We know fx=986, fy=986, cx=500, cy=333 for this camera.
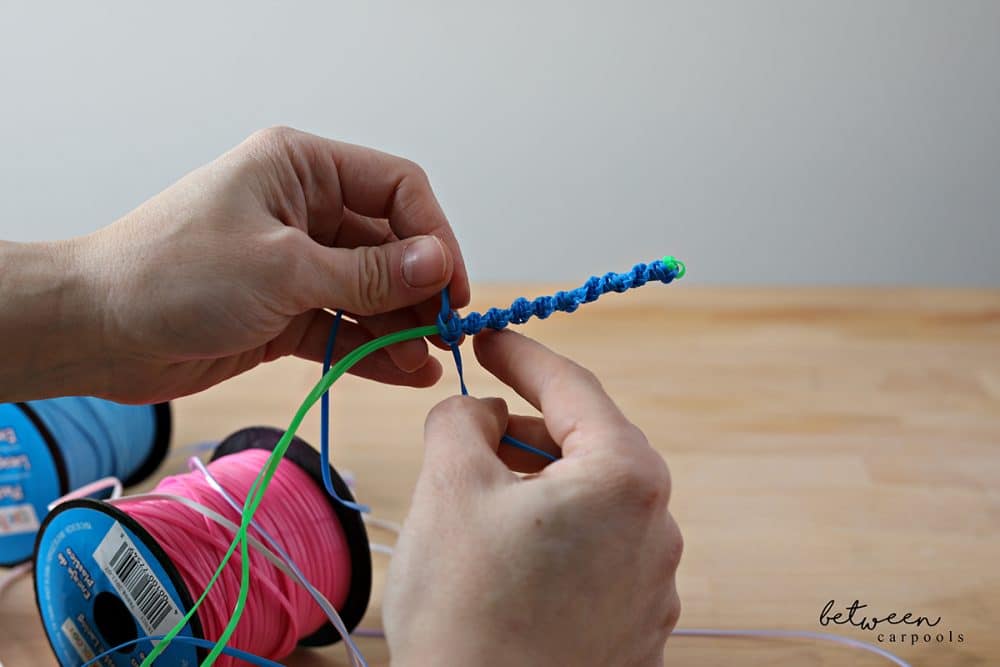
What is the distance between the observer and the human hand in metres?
0.93

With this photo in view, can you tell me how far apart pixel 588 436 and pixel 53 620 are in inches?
25.9

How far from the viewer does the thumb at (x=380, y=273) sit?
0.95m

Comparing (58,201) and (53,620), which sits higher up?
(58,201)

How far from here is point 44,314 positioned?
96 centimetres

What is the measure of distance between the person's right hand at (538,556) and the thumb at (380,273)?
0.23 metres

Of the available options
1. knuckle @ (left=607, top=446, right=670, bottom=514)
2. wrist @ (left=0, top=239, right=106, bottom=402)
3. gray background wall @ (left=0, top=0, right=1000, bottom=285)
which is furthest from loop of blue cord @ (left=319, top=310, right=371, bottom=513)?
gray background wall @ (left=0, top=0, right=1000, bottom=285)

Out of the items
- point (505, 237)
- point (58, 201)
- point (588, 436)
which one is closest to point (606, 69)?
point (505, 237)

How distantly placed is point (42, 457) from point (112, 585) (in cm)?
36

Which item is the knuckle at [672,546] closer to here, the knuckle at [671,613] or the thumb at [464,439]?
the knuckle at [671,613]

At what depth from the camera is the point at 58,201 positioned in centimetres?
257

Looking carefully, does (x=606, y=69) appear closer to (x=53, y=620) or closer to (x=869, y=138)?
(x=869, y=138)

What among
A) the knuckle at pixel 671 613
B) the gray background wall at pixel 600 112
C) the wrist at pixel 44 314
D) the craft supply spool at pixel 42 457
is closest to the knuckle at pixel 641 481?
the knuckle at pixel 671 613

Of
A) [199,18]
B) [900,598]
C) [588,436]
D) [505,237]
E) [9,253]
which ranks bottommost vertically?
[900,598]

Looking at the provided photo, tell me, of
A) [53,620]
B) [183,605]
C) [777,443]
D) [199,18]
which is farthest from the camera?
[199,18]
